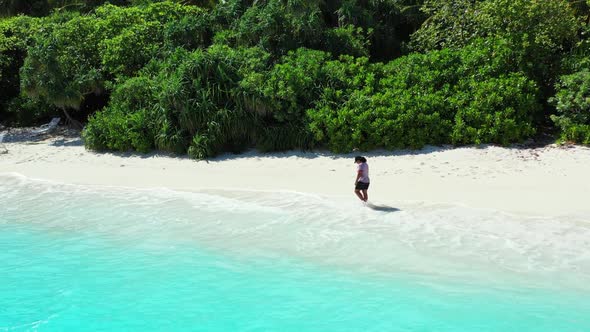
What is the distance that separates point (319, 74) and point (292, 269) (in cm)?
760

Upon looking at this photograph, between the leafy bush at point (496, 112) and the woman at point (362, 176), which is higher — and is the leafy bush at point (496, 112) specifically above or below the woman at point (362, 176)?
above

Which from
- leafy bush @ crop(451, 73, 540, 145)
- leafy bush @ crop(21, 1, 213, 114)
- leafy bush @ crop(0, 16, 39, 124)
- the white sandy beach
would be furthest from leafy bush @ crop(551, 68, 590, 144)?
leafy bush @ crop(0, 16, 39, 124)

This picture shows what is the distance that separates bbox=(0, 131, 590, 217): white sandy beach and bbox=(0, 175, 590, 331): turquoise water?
2.42ft

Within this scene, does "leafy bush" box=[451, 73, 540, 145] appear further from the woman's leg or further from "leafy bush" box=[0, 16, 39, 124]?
"leafy bush" box=[0, 16, 39, 124]

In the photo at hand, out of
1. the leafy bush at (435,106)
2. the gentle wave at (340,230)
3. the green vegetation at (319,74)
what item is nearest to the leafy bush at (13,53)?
the green vegetation at (319,74)

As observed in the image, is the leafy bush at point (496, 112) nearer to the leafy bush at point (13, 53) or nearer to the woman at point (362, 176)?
the woman at point (362, 176)

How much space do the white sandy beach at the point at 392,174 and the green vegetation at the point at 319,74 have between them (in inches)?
18.9

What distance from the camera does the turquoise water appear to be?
7.11 meters

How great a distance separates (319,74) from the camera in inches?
586

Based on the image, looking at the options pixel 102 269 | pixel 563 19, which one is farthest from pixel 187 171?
pixel 563 19

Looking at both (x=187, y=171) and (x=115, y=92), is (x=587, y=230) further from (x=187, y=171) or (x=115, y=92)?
(x=115, y=92)

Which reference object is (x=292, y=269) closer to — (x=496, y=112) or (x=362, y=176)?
(x=362, y=176)

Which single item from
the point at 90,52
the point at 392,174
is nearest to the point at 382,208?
the point at 392,174

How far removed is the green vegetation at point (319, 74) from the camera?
13.6 meters
